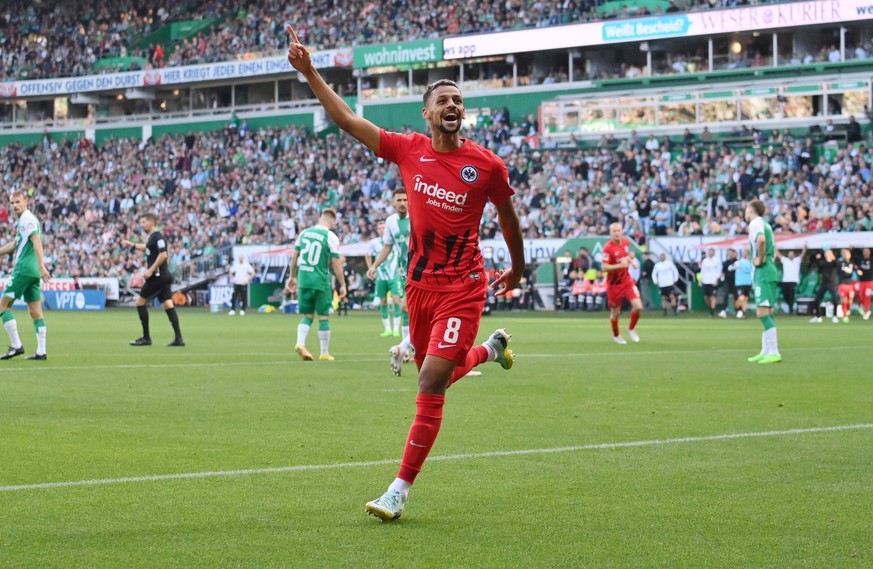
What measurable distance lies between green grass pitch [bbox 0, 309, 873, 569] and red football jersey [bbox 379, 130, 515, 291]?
1259 millimetres

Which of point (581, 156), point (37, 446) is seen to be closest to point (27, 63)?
point (581, 156)

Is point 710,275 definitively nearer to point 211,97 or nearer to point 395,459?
point 395,459

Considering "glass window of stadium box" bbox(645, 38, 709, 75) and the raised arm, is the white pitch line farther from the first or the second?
"glass window of stadium box" bbox(645, 38, 709, 75)

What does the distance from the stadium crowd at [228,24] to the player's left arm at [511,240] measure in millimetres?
44223

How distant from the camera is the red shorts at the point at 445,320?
6719 mm

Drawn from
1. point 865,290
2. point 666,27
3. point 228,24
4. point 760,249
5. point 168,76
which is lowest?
point 865,290

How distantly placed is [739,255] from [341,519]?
32.2 metres

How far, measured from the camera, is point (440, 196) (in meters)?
6.84

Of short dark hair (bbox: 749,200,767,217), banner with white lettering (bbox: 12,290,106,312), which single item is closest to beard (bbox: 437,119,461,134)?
short dark hair (bbox: 749,200,767,217)

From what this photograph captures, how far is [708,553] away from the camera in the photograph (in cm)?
535

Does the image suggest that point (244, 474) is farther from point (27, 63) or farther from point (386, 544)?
point (27, 63)

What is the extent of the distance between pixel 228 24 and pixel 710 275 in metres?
38.9

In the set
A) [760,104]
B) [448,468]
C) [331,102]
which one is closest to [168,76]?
[760,104]

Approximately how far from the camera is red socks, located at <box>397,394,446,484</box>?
20.9 feet
